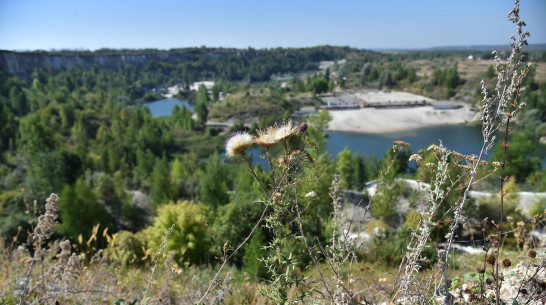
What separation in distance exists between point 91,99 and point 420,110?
7259cm

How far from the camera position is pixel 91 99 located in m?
70.8

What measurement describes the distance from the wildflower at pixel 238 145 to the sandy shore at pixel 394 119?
57.0m

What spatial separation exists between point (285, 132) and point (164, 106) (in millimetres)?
100159

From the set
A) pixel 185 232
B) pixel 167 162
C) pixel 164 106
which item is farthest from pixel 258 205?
pixel 164 106

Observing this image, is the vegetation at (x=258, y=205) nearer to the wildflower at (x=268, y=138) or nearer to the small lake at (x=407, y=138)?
the wildflower at (x=268, y=138)

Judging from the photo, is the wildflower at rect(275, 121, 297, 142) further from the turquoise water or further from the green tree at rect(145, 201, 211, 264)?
the turquoise water

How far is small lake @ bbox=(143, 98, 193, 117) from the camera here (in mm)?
86438

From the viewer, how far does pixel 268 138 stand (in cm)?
203

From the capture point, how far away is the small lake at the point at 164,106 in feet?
284

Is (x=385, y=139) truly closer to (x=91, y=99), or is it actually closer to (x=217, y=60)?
(x=91, y=99)

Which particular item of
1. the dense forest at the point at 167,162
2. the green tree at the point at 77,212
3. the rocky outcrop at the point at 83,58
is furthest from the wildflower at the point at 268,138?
the rocky outcrop at the point at 83,58

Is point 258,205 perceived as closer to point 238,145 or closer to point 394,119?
point 238,145

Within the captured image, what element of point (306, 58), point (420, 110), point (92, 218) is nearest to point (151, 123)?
point (92, 218)

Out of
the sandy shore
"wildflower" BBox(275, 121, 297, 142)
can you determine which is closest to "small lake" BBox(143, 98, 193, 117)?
the sandy shore
